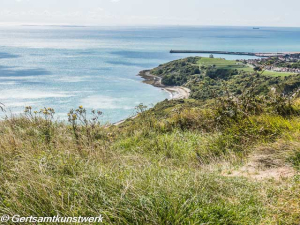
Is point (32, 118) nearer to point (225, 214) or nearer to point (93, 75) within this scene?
point (225, 214)

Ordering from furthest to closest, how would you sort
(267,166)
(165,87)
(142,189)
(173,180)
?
(165,87), (267,166), (173,180), (142,189)

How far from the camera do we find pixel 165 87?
76562 mm

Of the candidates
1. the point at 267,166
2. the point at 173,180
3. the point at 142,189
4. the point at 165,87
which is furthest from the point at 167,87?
the point at 142,189

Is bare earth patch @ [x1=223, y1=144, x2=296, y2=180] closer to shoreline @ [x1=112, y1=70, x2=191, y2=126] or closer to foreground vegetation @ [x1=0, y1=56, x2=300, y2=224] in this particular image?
foreground vegetation @ [x1=0, y1=56, x2=300, y2=224]

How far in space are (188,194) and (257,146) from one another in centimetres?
251

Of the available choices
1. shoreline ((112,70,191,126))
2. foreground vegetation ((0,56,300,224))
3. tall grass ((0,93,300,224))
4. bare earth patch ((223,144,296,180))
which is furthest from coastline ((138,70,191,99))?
tall grass ((0,93,300,224))

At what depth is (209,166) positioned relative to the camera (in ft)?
15.7

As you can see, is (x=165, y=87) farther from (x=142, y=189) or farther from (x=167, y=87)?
(x=142, y=189)

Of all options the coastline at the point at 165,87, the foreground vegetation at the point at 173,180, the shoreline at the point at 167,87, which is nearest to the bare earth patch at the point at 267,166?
the foreground vegetation at the point at 173,180

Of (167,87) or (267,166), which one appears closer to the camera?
(267,166)

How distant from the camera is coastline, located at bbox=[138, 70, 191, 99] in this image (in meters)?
67.4

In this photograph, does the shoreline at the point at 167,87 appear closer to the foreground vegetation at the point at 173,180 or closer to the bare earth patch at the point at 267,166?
the foreground vegetation at the point at 173,180

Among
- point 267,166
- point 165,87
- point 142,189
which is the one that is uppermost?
point 142,189

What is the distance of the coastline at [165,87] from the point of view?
6738 cm
